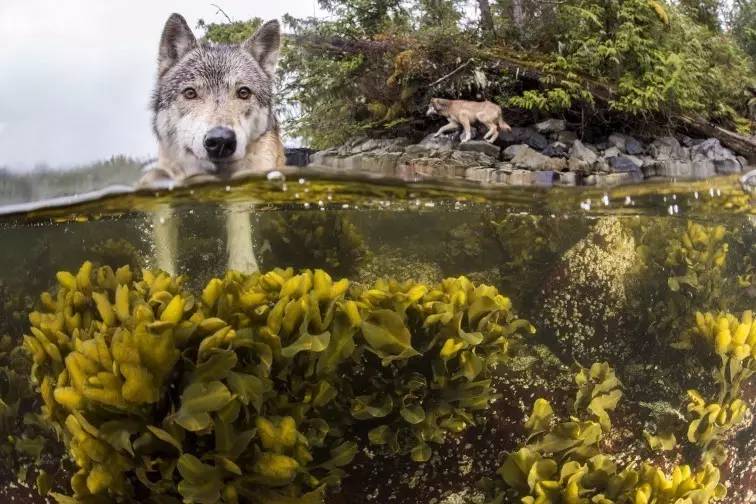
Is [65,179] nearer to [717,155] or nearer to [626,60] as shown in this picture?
[626,60]

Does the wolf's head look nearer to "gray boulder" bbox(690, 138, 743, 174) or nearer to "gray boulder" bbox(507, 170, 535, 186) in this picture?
"gray boulder" bbox(507, 170, 535, 186)

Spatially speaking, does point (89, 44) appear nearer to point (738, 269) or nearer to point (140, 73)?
point (140, 73)

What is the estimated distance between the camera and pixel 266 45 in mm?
1375

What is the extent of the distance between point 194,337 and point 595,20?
91cm

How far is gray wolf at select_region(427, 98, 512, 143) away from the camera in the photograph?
1.40 m

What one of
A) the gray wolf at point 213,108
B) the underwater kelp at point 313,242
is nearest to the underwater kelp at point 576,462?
the underwater kelp at point 313,242

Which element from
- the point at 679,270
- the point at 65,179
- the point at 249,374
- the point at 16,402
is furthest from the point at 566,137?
the point at 16,402

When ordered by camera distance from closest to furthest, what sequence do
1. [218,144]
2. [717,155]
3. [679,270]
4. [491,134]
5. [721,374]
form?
[218,144]
[491,134]
[717,155]
[679,270]
[721,374]

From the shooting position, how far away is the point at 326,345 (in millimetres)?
1352

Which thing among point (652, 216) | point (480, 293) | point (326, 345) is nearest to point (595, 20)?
point (652, 216)

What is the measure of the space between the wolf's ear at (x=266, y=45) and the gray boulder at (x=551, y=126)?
49 cm

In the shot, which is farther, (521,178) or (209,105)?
(521,178)

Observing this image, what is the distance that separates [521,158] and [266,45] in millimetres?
498

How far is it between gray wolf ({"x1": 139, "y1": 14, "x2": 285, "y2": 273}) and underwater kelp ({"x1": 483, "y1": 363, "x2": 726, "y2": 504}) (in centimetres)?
76
